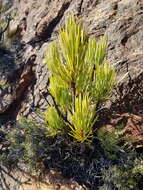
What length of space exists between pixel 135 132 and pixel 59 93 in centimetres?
80

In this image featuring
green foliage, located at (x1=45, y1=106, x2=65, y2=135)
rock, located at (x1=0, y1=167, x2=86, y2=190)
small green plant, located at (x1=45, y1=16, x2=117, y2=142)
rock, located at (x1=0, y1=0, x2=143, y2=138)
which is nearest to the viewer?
small green plant, located at (x1=45, y1=16, x2=117, y2=142)

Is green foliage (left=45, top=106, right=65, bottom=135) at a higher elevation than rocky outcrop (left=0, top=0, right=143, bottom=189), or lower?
lower

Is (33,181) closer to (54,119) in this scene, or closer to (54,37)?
(54,119)

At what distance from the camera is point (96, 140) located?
7.15ft

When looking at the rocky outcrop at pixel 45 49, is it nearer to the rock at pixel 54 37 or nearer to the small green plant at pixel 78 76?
the rock at pixel 54 37

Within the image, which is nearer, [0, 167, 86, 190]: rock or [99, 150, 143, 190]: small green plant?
[99, 150, 143, 190]: small green plant

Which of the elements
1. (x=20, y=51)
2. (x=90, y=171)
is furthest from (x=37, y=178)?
(x=20, y=51)

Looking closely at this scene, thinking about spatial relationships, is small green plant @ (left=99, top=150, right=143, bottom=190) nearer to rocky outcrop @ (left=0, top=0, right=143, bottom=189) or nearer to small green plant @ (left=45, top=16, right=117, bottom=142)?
rocky outcrop @ (left=0, top=0, right=143, bottom=189)

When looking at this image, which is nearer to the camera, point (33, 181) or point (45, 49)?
point (33, 181)

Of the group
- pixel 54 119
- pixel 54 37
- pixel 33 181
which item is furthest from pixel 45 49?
pixel 33 181

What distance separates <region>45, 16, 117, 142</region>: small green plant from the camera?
1600 millimetres

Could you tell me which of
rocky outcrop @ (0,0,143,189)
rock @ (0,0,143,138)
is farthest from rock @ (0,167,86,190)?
rock @ (0,0,143,138)

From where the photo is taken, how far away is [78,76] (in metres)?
1.73

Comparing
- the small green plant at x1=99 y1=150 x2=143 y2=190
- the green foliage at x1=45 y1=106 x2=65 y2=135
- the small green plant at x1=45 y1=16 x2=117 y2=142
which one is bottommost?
the small green plant at x1=99 y1=150 x2=143 y2=190
